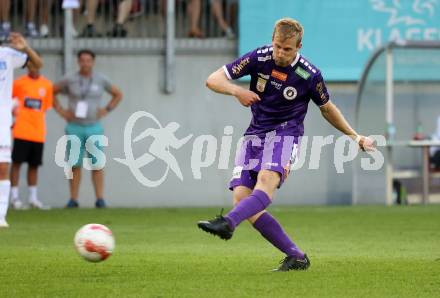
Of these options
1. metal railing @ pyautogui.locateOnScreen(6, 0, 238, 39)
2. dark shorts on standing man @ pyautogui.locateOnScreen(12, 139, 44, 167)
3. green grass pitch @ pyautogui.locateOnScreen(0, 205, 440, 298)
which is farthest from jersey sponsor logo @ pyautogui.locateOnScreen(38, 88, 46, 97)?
metal railing @ pyautogui.locateOnScreen(6, 0, 238, 39)

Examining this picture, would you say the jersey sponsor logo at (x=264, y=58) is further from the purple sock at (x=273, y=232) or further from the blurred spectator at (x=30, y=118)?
the blurred spectator at (x=30, y=118)

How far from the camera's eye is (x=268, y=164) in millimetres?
9070

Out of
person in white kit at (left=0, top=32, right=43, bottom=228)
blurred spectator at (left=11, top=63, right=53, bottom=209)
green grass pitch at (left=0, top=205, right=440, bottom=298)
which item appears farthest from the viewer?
blurred spectator at (left=11, top=63, right=53, bottom=209)

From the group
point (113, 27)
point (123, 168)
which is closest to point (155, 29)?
point (113, 27)

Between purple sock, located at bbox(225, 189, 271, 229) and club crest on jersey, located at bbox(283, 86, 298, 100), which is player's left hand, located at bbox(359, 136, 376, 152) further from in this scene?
purple sock, located at bbox(225, 189, 271, 229)

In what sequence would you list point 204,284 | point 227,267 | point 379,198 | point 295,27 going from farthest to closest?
point 379,198 < point 227,267 < point 295,27 < point 204,284

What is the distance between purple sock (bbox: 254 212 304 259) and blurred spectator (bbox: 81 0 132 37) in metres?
13.4

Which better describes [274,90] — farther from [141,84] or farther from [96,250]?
[141,84]

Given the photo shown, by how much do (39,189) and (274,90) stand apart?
13069 millimetres

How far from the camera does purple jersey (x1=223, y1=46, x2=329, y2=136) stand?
918 centimetres

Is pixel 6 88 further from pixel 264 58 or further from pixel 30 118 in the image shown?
pixel 30 118

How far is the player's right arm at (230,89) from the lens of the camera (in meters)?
8.64

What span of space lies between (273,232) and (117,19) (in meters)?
13.7

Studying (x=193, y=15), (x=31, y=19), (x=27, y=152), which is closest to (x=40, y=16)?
(x=31, y=19)
